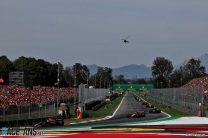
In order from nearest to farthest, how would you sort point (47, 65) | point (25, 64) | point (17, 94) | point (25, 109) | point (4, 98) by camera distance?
point (25, 109) < point (4, 98) < point (17, 94) < point (25, 64) < point (47, 65)

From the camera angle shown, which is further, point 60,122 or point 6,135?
point 60,122

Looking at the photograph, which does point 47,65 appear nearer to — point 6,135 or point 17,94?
point 17,94

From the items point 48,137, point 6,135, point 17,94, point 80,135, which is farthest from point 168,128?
point 17,94

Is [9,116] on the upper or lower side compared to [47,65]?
lower

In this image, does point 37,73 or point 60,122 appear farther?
point 37,73

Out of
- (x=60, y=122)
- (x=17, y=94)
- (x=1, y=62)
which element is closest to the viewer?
(x=60, y=122)

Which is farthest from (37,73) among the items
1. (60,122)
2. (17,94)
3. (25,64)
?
(60,122)

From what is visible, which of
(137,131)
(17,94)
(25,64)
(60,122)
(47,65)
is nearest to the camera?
(137,131)

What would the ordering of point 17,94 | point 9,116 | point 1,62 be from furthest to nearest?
point 1,62 → point 17,94 → point 9,116

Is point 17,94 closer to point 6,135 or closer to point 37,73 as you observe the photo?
point 6,135
